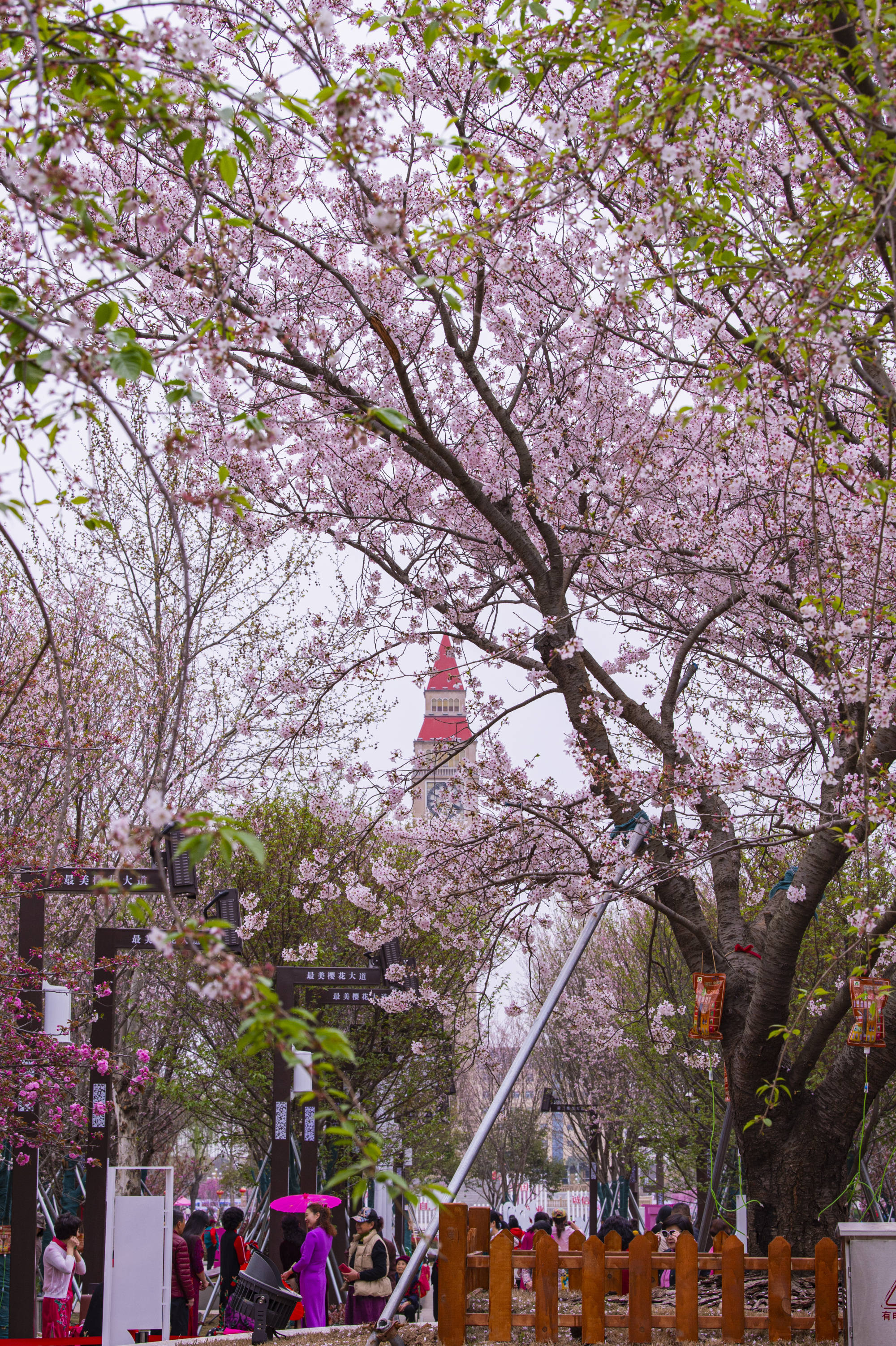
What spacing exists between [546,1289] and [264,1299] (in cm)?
268

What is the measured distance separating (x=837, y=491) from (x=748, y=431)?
676mm

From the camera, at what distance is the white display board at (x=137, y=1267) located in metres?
8.81

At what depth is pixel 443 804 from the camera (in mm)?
9258

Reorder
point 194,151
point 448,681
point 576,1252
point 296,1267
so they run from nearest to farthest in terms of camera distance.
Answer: point 194,151, point 576,1252, point 448,681, point 296,1267

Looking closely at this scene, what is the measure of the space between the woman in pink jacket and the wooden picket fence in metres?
4.23

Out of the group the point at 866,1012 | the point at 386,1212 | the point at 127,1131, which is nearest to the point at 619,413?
the point at 866,1012

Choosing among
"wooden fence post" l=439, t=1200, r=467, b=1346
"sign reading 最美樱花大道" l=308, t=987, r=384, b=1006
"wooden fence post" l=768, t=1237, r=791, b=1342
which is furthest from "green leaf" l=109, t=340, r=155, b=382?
"sign reading 最美樱花大道" l=308, t=987, r=384, b=1006

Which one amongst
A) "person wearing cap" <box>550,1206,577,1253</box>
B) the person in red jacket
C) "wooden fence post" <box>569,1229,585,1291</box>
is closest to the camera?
"wooden fence post" <box>569,1229,585,1291</box>

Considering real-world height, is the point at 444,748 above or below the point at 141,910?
above

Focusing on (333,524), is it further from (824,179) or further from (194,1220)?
(194,1220)

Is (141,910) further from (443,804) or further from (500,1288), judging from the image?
(443,804)

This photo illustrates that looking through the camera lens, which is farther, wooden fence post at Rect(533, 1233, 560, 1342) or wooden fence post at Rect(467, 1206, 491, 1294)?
wooden fence post at Rect(467, 1206, 491, 1294)

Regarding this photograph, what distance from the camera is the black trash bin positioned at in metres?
7.94

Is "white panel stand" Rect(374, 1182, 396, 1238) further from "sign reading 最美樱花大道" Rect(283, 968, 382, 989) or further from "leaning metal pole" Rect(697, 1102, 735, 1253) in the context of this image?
"leaning metal pole" Rect(697, 1102, 735, 1253)
